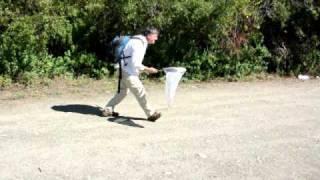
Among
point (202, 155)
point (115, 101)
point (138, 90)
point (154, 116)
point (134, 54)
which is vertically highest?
point (134, 54)

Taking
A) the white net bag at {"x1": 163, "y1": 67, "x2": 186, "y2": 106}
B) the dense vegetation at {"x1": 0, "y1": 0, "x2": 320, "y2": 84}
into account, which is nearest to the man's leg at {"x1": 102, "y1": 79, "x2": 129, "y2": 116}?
the white net bag at {"x1": 163, "y1": 67, "x2": 186, "y2": 106}

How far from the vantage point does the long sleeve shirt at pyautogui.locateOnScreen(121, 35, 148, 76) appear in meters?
9.55

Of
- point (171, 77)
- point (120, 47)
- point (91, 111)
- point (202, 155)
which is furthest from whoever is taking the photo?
point (91, 111)

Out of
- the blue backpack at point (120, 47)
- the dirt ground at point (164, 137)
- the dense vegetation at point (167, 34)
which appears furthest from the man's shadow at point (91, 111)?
the dense vegetation at point (167, 34)

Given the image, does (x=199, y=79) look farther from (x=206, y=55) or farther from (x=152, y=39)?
(x=152, y=39)

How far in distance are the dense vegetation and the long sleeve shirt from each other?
329 cm

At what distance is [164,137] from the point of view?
9133 mm

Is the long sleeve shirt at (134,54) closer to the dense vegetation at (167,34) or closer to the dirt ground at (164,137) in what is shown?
the dirt ground at (164,137)

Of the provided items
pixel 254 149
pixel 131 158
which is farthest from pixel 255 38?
pixel 131 158

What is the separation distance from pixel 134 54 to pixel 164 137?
1.30 meters

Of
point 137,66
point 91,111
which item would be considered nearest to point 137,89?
point 137,66

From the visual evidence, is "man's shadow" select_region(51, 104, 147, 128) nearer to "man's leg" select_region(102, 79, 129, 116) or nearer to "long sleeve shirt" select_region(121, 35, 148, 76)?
"man's leg" select_region(102, 79, 129, 116)

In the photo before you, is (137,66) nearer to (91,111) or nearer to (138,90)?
(138,90)

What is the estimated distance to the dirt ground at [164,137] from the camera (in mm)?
7859
